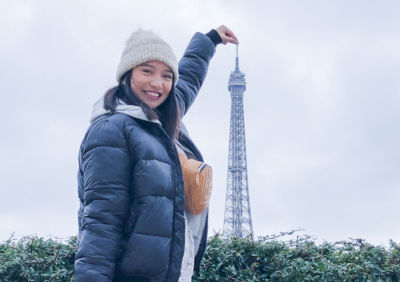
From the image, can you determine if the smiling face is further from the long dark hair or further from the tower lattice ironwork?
the tower lattice ironwork

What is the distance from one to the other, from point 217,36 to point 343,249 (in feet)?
5.24

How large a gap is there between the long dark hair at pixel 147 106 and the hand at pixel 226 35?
0.62 meters

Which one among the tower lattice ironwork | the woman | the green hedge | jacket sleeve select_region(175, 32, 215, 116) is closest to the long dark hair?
the woman

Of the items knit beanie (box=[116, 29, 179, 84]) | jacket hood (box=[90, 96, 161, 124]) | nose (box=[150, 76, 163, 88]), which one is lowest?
jacket hood (box=[90, 96, 161, 124])

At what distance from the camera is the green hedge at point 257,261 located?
9.76 ft

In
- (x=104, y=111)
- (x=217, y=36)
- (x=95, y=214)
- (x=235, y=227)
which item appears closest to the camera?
(x=95, y=214)

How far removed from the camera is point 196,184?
1.91m

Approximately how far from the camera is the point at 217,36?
2.61 m

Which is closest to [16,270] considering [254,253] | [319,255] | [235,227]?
[254,253]

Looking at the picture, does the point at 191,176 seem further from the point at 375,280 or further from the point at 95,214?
the point at 375,280

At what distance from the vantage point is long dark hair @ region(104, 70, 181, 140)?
6.39 feet

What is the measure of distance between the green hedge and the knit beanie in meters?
1.40

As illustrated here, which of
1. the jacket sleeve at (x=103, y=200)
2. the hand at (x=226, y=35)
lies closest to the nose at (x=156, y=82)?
the jacket sleeve at (x=103, y=200)

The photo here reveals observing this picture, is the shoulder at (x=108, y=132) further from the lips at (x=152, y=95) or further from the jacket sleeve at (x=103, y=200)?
the lips at (x=152, y=95)
